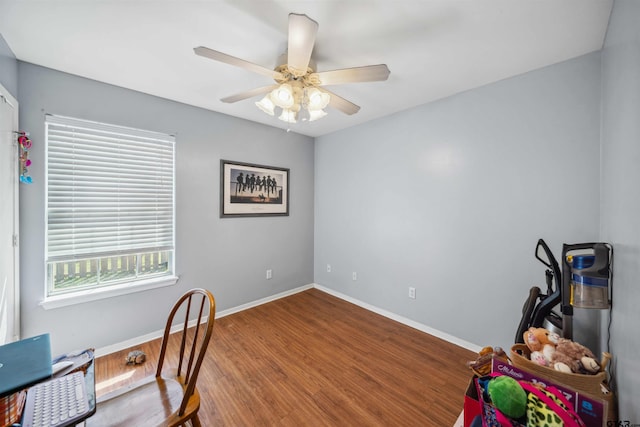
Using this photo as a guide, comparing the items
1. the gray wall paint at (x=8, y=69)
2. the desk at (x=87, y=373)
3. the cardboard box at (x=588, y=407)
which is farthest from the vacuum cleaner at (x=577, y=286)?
the gray wall paint at (x=8, y=69)

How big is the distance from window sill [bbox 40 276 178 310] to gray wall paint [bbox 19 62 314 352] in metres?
0.06

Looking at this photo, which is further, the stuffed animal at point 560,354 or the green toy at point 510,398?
the stuffed animal at point 560,354

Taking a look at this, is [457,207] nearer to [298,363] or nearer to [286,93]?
[286,93]

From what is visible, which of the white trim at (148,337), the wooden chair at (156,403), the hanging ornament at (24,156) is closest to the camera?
the wooden chair at (156,403)

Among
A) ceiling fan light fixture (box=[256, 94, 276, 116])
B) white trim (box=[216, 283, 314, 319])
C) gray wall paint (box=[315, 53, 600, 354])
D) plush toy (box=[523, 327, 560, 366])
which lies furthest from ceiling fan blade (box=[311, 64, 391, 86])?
white trim (box=[216, 283, 314, 319])

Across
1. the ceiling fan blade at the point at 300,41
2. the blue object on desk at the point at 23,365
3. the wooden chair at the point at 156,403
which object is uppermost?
the ceiling fan blade at the point at 300,41

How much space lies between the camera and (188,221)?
2.72 metres

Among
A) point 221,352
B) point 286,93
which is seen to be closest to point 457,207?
point 286,93

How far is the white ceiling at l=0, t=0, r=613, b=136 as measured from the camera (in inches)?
53.5

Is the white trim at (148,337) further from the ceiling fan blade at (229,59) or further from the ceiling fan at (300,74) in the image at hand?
the ceiling fan blade at (229,59)

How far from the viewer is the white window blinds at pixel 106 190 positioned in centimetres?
203

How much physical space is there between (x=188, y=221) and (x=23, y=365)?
6.61 feet

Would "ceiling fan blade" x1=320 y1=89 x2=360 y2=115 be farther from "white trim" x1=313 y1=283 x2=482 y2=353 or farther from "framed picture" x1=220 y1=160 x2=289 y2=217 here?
"white trim" x1=313 y1=283 x2=482 y2=353

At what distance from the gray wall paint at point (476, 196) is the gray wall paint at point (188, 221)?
91 cm
